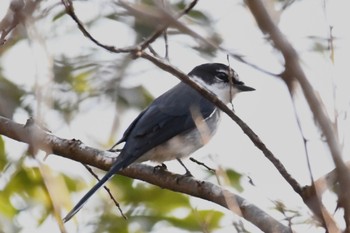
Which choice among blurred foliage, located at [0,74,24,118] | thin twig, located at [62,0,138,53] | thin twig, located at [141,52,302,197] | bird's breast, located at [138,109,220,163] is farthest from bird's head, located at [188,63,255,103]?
thin twig, located at [62,0,138,53]

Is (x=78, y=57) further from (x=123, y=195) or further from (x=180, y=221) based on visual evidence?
(x=180, y=221)

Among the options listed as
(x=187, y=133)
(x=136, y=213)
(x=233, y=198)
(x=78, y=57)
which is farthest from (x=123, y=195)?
(x=233, y=198)

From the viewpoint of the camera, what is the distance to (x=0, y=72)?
5.59 m

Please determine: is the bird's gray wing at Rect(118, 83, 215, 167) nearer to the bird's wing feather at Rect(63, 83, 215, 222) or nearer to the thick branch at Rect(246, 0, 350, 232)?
the bird's wing feather at Rect(63, 83, 215, 222)

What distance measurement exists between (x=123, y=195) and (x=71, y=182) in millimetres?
363

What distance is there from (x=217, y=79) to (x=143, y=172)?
211cm

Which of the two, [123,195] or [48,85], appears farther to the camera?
[123,195]

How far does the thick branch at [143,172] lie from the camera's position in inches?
135

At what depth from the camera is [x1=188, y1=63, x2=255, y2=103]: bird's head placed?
241 inches

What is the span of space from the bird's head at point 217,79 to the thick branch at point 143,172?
6.01ft

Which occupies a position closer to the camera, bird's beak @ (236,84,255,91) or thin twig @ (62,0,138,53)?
thin twig @ (62,0,138,53)

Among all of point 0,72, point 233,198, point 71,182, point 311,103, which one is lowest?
point 311,103

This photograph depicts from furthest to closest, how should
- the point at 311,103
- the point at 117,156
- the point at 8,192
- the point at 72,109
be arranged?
the point at 72,109, the point at 8,192, the point at 117,156, the point at 311,103

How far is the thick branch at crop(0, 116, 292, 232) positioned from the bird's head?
6.01 feet
